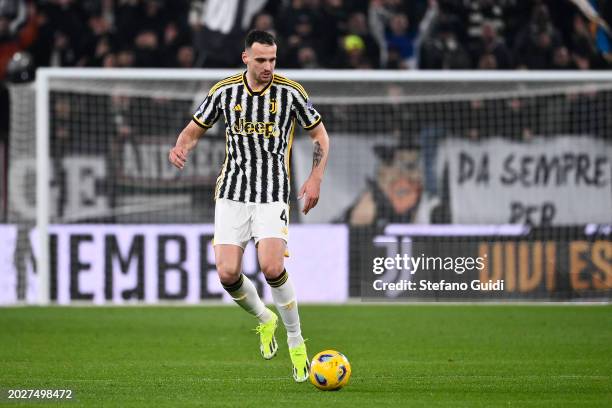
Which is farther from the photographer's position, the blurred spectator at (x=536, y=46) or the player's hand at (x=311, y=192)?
the blurred spectator at (x=536, y=46)

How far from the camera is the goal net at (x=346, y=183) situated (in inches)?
603

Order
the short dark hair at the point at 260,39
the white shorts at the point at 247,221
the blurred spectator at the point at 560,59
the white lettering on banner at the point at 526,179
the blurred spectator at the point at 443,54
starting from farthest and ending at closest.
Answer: the blurred spectator at the point at 560,59 → the blurred spectator at the point at 443,54 → the white lettering on banner at the point at 526,179 → the white shorts at the point at 247,221 → the short dark hair at the point at 260,39

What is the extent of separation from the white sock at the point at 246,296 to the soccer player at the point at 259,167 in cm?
9

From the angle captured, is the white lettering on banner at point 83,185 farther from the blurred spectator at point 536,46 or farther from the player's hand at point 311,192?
the player's hand at point 311,192

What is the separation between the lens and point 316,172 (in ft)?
26.7

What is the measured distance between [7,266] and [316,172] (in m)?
8.11

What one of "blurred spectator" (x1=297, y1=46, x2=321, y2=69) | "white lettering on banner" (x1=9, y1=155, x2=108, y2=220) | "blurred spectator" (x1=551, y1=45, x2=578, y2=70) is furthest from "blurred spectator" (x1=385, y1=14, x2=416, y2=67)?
"white lettering on banner" (x1=9, y1=155, x2=108, y2=220)

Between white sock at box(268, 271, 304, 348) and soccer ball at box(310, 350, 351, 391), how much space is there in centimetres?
46

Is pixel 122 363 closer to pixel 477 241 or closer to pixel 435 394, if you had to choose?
pixel 435 394

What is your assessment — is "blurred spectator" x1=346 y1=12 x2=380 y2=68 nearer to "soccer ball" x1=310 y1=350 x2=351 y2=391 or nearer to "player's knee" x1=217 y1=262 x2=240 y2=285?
"player's knee" x1=217 y1=262 x2=240 y2=285

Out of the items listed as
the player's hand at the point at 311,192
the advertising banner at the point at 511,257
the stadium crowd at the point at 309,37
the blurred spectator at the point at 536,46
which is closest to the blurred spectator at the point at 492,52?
the stadium crowd at the point at 309,37

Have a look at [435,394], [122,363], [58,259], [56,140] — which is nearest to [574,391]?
[435,394]

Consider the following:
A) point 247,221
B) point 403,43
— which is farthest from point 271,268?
point 403,43

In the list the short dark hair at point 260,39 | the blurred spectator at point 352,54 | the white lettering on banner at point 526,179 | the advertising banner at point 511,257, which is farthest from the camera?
the blurred spectator at point 352,54
